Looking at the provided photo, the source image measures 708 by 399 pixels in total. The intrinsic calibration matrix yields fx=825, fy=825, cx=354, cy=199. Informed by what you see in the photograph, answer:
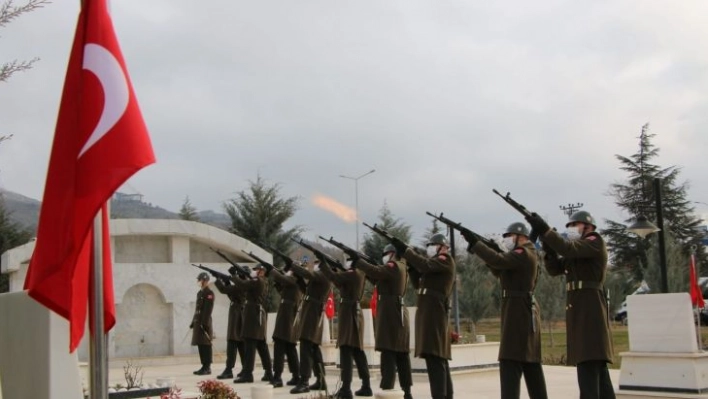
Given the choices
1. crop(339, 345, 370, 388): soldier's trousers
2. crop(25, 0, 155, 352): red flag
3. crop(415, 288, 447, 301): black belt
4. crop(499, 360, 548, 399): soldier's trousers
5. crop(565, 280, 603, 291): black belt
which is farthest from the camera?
crop(339, 345, 370, 388): soldier's trousers

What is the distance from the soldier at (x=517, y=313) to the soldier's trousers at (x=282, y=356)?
18.9ft

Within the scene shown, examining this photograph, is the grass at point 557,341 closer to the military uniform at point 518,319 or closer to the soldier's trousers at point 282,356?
the soldier's trousers at point 282,356

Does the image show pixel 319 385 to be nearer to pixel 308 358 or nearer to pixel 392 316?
pixel 308 358

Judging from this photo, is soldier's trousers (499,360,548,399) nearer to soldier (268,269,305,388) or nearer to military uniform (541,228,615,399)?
military uniform (541,228,615,399)

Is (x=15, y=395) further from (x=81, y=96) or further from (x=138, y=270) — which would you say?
(x=138, y=270)

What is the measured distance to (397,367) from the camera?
403 inches

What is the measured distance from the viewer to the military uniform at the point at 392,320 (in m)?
9.97

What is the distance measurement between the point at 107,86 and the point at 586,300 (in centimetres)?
472

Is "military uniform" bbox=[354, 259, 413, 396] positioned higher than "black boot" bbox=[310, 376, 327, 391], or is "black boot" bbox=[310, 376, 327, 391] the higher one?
"military uniform" bbox=[354, 259, 413, 396]

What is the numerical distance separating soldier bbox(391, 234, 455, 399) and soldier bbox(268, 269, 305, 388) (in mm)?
3978

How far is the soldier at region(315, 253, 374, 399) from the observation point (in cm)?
1074

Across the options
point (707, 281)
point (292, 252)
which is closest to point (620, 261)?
point (707, 281)

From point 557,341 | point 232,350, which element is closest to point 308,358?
point 232,350

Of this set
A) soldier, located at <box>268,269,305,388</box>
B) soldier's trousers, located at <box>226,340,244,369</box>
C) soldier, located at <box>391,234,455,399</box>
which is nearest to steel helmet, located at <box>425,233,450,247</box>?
soldier, located at <box>391,234,455,399</box>
